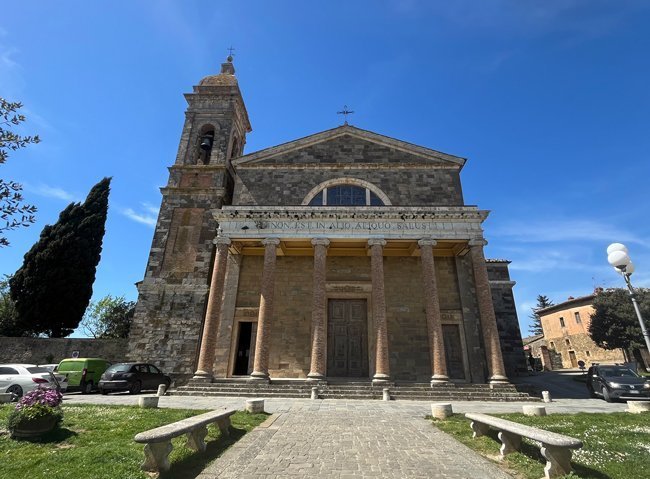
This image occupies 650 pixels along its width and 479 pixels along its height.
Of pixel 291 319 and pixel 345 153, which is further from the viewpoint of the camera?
pixel 345 153

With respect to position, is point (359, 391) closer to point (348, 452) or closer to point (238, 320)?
point (238, 320)

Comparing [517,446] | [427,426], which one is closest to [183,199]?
[427,426]

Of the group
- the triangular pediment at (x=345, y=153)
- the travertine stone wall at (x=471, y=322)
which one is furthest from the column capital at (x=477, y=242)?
the triangular pediment at (x=345, y=153)

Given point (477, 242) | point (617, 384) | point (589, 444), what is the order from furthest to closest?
point (477, 242) < point (617, 384) < point (589, 444)

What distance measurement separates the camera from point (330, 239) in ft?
53.1

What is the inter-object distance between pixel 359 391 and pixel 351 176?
11.0m

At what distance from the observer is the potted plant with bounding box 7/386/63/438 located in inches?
234

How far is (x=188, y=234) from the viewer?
19359mm

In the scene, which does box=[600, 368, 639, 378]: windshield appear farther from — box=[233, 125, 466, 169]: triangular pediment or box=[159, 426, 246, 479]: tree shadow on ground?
box=[159, 426, 246, 479]: tree shadow on ground

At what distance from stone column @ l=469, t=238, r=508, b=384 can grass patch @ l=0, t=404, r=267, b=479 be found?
34.1ft

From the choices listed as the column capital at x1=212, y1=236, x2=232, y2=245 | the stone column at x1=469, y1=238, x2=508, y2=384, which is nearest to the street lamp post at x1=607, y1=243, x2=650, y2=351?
the stone column at x1=469, y1=238, x2=508, y2=384

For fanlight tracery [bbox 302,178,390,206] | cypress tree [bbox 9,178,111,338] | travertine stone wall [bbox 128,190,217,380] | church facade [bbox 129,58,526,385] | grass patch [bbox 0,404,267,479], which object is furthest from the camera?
cypress tree [bbox 9,178,111,338]

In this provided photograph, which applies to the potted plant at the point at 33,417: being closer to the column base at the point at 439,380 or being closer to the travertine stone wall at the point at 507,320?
the column base at the point at 439,380

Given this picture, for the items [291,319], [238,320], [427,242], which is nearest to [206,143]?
[238,320]
